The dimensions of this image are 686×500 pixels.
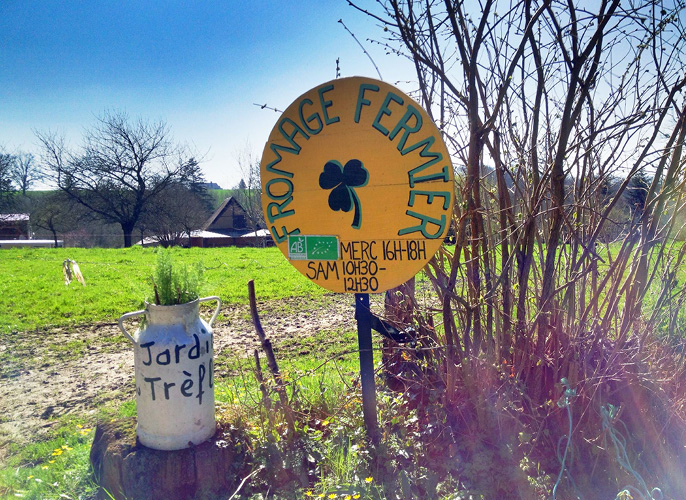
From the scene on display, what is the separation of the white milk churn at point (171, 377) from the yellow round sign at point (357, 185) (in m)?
0.72

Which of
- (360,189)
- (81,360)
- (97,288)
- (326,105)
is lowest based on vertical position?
(81,360)

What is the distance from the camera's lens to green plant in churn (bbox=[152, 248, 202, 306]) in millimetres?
2773

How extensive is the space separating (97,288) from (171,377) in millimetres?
7759

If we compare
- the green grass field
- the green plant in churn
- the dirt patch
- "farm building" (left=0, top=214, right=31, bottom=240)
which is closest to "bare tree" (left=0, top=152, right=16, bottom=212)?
"farm building" (left=0, top=214, right=31, bottom=240)

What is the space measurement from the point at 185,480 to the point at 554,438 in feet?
6.46

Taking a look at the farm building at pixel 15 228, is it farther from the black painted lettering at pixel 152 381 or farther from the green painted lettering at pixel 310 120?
the green painted lettering at pixel 310 120

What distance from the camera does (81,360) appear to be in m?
5.31

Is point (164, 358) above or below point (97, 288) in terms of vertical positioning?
above

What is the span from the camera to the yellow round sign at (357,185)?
8.73ft

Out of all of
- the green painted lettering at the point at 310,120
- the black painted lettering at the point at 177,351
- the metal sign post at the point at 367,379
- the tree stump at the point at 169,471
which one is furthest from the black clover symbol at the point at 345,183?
the tree stump at the point at 169,471

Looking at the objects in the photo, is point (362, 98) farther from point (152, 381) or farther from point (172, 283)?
point (152, 381)

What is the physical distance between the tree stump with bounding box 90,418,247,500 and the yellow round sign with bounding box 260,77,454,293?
1119 mm

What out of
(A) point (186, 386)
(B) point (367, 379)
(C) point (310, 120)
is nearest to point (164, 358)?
(A) point (186, 386)

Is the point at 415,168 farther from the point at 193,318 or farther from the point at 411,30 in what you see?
the point at 193,318
